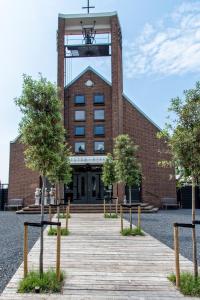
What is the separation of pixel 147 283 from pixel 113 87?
24362mm

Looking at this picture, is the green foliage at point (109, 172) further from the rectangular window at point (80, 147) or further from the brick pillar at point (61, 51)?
the brick pillar at point (61, 51)

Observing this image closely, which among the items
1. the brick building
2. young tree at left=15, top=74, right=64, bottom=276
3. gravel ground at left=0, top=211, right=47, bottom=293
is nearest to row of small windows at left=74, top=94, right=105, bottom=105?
the brick building

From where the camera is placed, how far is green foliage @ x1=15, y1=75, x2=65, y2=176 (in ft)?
23.4

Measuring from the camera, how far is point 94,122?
29859mm

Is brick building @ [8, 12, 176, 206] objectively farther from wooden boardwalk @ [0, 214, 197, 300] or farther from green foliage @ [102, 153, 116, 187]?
wooden boardwalk @ [0, 214, 197, 300]

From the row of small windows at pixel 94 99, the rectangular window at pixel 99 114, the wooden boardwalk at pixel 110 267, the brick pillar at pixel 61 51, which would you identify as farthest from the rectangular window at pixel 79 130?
the wooden boardwalk at pixel 110 267

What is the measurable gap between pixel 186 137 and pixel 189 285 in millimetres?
2731

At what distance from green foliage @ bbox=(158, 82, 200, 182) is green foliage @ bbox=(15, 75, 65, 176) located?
228 centimetres

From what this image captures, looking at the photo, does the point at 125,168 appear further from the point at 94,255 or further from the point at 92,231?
the point at 94,255

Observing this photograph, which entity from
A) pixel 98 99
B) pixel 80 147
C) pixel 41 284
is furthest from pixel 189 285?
pixel 98 99

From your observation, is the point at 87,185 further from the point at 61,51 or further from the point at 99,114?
the point at 61,51

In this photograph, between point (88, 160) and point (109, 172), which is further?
point (88, 160)

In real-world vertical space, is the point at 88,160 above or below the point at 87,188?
above

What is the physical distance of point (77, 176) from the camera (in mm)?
29234
